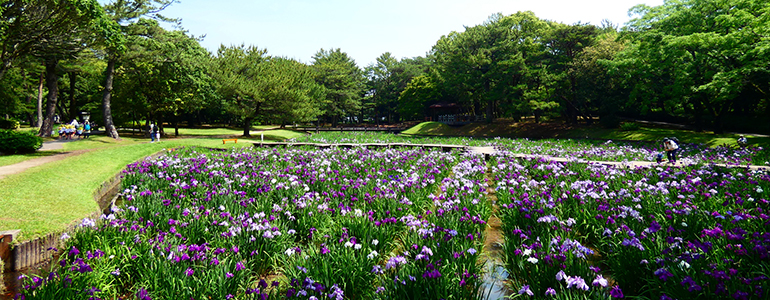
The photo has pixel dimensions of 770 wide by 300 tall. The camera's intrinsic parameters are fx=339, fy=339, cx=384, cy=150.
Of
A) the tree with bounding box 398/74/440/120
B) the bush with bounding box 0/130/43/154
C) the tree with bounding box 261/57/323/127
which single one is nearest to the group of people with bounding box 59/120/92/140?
the bush with bounding box 0/130/43/154

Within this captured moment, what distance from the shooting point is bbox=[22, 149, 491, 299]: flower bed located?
317 centimetres

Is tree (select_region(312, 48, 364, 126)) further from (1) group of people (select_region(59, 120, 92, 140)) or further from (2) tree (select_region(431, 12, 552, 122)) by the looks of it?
(1) group of people (select_region(59, 120, 92, 140))

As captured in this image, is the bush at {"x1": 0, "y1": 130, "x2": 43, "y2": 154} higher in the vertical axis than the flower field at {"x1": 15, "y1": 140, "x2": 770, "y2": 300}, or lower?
higher

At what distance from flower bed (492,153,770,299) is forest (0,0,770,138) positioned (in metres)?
15.0

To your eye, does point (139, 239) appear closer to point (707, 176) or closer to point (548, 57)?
point (707, 176)

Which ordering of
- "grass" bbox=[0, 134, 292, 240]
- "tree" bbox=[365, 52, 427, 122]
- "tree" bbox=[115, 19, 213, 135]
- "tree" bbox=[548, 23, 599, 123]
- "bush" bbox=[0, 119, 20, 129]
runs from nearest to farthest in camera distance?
"grass" bbox=[0, 134, 292, 240], "tree" bbox=[115, 19, 213, 135], "bush" bbox=[0, 119, 20, 129], "tree" bbox=[548, 23, 599, 123], "tree" bbox=[365, 52, 427, 122]

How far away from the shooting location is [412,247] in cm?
405

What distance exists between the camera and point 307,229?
203 inches

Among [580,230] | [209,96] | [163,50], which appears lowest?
[580,230]

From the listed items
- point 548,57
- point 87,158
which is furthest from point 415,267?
point 548,57

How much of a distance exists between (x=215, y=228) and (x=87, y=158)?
1160cm

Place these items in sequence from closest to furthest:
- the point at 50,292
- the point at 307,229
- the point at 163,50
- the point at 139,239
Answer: the point at 50,292
the point at 139,239
the point at 307,229
the point at 163,50

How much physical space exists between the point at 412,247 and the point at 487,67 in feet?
124

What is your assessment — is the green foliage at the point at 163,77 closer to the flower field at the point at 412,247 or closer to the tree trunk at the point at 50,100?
the tree trunk at the point at 50,100
